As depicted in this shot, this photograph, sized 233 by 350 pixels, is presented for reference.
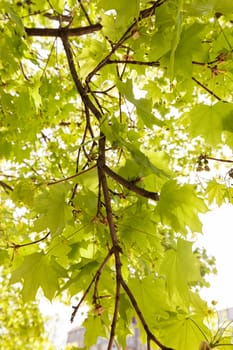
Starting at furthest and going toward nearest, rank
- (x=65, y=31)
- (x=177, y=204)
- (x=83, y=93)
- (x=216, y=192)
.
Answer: (x=65, y=31), (x=216, y=192), (x=83, y=93), (x=177, y=204)

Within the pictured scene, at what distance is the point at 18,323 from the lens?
3271mm

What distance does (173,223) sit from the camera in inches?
33.6

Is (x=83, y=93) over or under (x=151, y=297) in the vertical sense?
over

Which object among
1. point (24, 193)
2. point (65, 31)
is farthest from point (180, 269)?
point (65, 31)

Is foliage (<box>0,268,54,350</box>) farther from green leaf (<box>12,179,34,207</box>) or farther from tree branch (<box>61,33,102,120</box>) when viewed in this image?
tree branch (<box>61,33,102,120</box>)

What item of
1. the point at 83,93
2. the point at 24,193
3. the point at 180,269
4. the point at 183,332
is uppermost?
the point at 83,93

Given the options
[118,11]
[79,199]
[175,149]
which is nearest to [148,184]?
[79,199]

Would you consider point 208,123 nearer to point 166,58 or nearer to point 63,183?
point 166,58

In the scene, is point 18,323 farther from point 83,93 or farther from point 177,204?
point 177,204

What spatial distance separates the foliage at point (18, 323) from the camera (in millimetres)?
3270

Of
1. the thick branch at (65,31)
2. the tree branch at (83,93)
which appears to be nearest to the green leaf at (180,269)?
the tree branch at (83,93)

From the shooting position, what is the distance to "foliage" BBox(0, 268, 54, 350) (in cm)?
327

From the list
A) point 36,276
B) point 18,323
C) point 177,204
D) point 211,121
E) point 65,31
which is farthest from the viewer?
point 18,323

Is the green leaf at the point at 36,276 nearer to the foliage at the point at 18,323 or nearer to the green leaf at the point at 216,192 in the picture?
the green leaf at the point at 216,192
